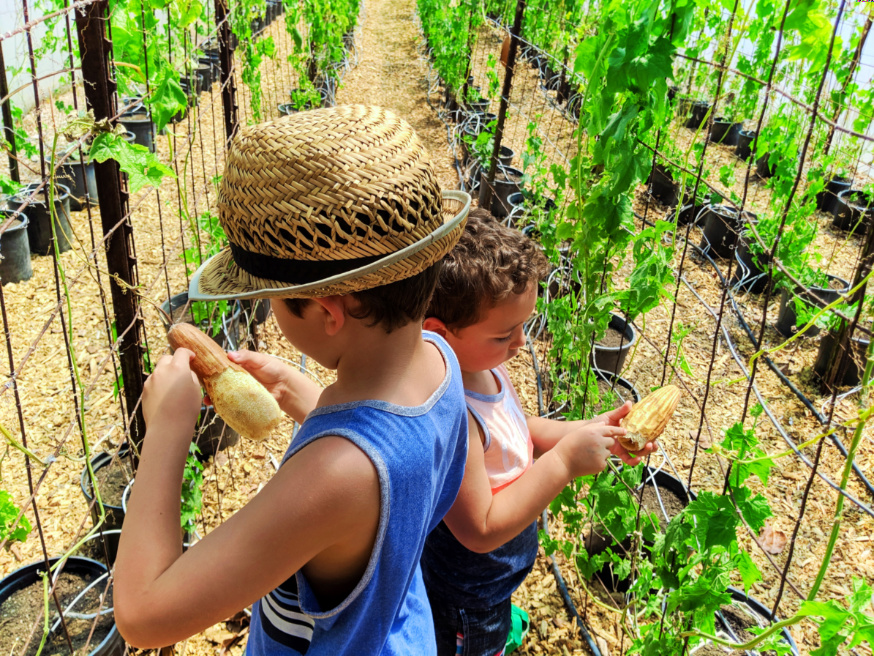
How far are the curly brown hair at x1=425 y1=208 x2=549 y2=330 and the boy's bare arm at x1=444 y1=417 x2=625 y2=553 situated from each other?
0.26m

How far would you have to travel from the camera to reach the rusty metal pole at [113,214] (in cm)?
171

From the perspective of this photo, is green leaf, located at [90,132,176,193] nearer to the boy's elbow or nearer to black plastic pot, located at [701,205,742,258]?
the boy's elbow

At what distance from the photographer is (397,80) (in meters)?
10.5

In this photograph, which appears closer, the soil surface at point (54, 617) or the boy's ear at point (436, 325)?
the boy's ear at point (436, 325)

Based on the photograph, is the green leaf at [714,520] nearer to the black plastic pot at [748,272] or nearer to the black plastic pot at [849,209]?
the black plastic pot at [748,272]

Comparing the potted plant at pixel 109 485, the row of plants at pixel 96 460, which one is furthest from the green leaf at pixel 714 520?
the potted plant at pixel 109 485

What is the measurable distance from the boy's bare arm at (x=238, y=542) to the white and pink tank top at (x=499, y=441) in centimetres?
67

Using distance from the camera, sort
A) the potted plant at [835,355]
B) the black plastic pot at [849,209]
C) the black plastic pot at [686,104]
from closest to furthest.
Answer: the potted plant at [835,355]
the black plastic pot at [686,104]
the black plastic pot at [849,209]

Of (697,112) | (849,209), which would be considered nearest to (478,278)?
(849,209)

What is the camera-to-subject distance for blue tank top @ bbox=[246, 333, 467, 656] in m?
1.01

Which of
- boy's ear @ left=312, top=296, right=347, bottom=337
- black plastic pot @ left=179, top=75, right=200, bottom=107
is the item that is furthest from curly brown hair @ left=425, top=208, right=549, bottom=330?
black plastic pot @ left=179, top=75, right=200, bottom=107

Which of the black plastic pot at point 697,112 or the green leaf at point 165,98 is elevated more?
the green leaf at point 165,98

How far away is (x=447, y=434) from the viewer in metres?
1.19

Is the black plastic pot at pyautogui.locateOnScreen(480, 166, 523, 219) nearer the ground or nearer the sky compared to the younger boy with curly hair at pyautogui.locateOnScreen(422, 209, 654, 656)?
nearer the ground
